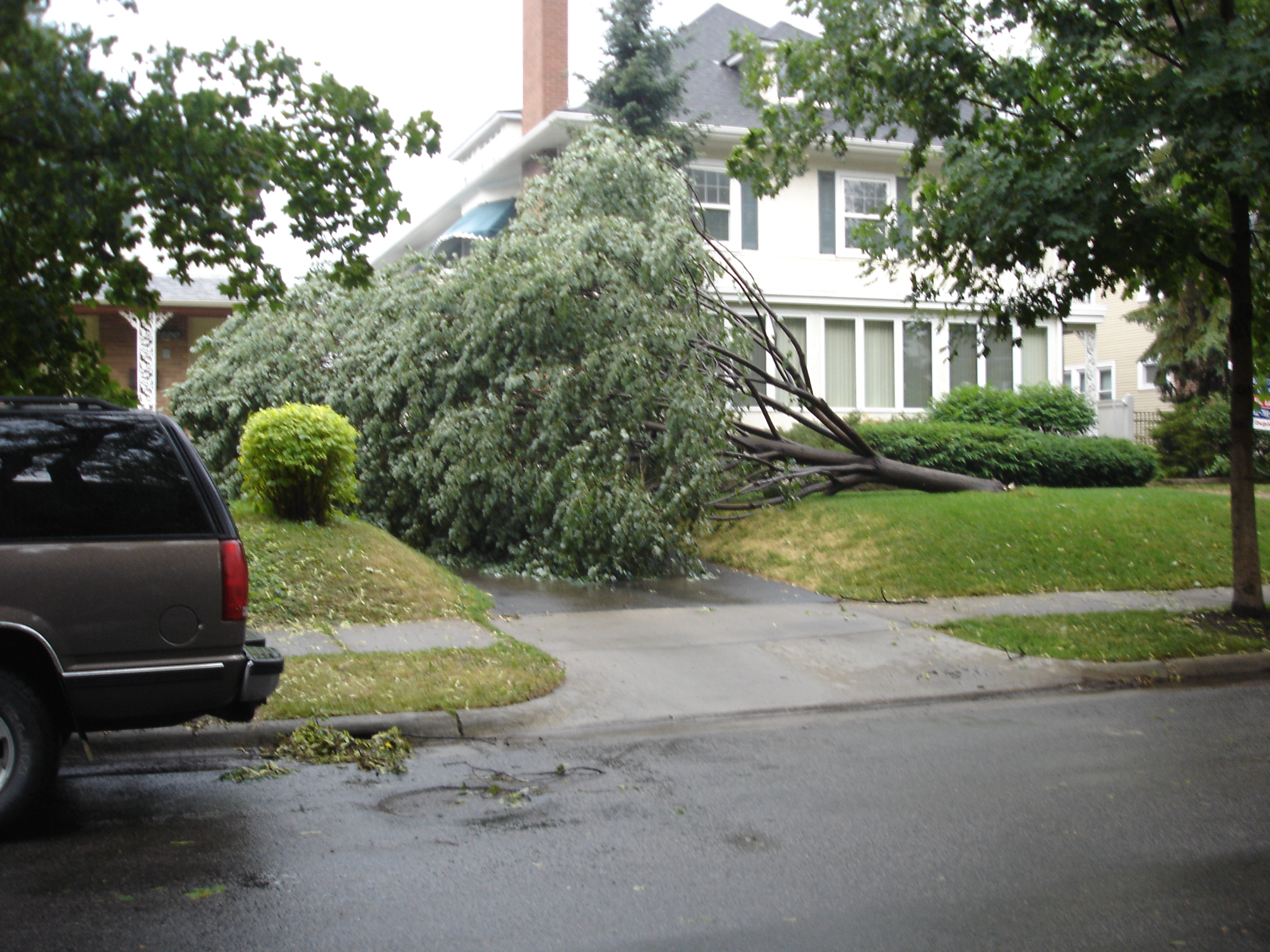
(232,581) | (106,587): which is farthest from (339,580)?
(106,587)

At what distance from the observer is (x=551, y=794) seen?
559 centimetres

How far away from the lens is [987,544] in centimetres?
1321

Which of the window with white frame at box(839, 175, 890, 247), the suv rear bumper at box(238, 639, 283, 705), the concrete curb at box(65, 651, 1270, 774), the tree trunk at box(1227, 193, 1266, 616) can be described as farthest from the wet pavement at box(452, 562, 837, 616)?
the window with white frame at box(839, 175, 890, 247)

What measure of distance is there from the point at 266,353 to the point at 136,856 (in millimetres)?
13011

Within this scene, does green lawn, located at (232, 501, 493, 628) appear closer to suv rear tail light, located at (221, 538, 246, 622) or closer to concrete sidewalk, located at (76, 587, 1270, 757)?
concrete sidewalk, located at (76, 587, 1270, 757)

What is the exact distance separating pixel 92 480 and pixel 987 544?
34.6ft

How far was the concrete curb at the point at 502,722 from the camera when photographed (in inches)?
242

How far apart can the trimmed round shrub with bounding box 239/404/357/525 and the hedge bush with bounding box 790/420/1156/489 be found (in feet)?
31.0

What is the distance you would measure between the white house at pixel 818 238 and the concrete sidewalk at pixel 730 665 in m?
12.4

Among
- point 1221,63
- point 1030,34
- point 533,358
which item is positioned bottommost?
point 533,358

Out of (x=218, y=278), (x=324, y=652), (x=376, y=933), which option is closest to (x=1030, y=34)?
(x=324, y=652)

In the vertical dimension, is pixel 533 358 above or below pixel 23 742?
above

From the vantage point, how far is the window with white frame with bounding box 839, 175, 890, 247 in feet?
75.9

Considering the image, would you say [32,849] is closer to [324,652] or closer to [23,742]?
[23,742]
